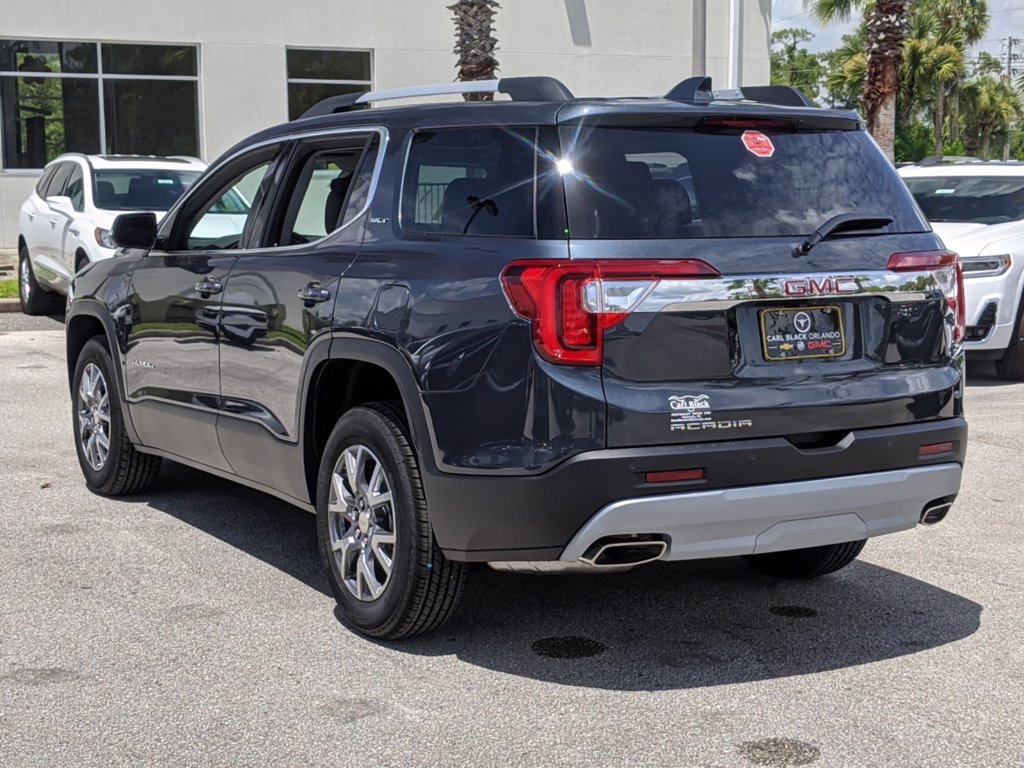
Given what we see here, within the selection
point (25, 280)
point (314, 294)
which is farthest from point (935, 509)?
point (25, 280)

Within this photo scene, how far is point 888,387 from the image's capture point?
15.5 feet

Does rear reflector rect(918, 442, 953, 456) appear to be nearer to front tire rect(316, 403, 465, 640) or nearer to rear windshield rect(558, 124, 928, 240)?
rear windshield rect(558, 124, 928, 240)

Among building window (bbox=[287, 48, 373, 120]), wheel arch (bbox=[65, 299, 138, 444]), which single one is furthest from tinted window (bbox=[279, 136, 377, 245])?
building window (bbox=[287, 48, 373, 120])

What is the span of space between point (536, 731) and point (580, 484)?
2.41ft

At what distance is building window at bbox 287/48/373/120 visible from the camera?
80.0 ft

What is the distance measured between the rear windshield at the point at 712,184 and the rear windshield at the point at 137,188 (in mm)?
10433

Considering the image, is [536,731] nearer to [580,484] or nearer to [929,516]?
[580,484]

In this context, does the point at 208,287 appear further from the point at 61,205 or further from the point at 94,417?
the point at 61,205

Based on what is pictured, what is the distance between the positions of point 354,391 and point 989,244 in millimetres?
7835

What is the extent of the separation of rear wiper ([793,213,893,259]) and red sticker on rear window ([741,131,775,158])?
31 centimetres

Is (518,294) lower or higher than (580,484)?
higher

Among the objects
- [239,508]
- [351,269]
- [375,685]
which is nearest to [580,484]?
[375,685]

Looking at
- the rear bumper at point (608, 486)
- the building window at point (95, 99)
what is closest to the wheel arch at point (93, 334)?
the rear bumper at point (608, 486)

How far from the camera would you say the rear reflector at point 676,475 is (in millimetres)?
4332
